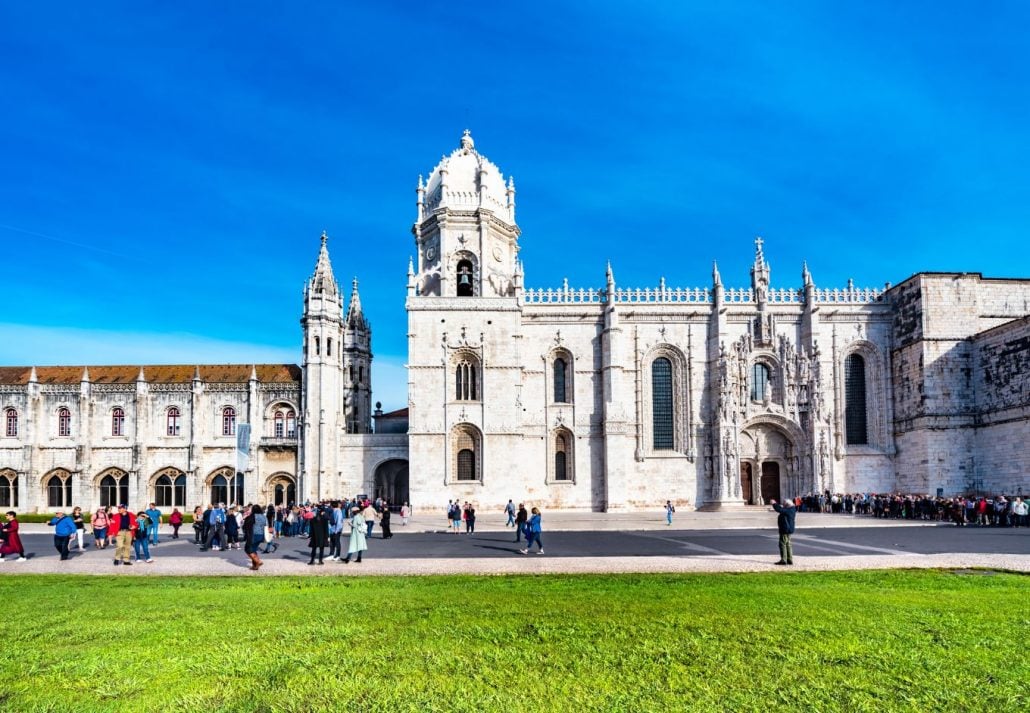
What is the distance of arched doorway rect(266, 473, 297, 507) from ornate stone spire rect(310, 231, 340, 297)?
38.5 feet

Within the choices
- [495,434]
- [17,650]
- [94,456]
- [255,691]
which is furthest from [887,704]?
[94,456]

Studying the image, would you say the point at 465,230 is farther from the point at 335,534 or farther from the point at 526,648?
the point at 526,648

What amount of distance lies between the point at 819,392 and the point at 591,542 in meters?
25.6

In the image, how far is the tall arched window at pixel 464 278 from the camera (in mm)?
49844

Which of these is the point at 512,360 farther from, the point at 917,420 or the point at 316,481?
the point at 917,420

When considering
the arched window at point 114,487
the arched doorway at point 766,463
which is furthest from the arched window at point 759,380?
the arched window at point 114,487

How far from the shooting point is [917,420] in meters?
46.7

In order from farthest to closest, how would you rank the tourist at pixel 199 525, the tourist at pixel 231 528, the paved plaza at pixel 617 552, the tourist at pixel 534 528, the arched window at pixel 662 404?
the arched window at pixel 662 404 < the tourist at pixel 199 525 < the tourist at pixel 231 528 < the tourist at pixel 534 528 < the paved plaza at pixel 617 552

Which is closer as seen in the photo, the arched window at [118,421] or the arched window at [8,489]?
the arched window at [8,489]

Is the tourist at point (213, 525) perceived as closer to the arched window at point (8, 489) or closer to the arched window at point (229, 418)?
the arched window at point (229, 418)

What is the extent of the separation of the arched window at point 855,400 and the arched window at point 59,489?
47.5 meters

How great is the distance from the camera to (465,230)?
49531mm

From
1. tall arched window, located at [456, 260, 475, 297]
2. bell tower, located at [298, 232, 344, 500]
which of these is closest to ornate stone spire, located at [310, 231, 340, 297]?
bell tower, located at [298, 232, 344, 500]

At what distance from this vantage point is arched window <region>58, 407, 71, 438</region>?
52.3 metres
